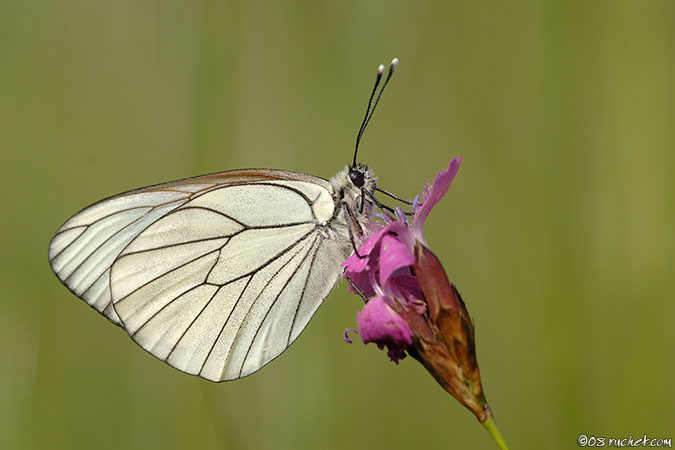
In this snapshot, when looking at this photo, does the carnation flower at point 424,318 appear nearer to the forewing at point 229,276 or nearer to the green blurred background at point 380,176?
the forewing at point 229,276

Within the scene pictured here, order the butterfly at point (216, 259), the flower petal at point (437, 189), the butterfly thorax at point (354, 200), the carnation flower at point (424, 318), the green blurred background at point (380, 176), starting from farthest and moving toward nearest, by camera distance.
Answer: the green blurred background at point (380, 176) → the butterfly at point (216, 259) → the butterfly thorax at point (354, 200) → the flower petal at point (437, 189) → the carnation flower at point (424, 318)

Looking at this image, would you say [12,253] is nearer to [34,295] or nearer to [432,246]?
[34,295]

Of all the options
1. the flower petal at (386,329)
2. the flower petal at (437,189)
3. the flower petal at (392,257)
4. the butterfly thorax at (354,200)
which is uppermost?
the butterfly thorax at (354,200)

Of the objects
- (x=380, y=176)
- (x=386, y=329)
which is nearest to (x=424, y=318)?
(x=386, y=329)

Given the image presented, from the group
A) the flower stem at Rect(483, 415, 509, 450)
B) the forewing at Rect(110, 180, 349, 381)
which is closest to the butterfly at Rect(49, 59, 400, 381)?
the forewing at Rect(110, 180, 349, 381)

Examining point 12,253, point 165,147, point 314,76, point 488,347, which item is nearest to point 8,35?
point 165,147

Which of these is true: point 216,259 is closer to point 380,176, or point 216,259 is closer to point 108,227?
point 108,227

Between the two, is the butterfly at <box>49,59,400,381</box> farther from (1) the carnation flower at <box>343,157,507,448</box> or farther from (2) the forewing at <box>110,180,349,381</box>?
(1) the carnation flower at <box>343,157,507,448</box>

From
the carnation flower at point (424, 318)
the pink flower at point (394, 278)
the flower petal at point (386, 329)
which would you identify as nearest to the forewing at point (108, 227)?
the pink flower at point (394, 278)
